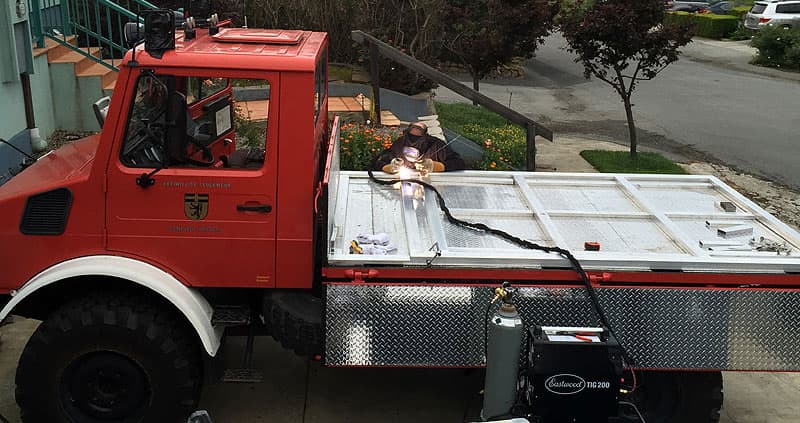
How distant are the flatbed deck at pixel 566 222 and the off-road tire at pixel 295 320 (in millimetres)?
359

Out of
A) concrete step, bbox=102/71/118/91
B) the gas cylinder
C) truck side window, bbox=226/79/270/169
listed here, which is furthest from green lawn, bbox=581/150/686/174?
the gas cylinder

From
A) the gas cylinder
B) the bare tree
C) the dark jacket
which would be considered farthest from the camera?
the bare tree

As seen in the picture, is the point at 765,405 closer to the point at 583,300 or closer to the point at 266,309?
the point at 583,300

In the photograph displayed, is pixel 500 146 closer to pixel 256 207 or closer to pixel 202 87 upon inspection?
pixel 202 87

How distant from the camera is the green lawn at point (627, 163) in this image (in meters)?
12.8

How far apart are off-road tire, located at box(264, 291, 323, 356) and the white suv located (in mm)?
32559

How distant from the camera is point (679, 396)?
5285 millimetres

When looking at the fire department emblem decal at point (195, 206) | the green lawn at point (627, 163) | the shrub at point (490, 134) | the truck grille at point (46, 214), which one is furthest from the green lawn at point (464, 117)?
the truck grille at point (46, 214)

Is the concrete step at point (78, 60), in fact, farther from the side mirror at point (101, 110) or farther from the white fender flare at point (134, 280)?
the white fender flare at point (134, 280)

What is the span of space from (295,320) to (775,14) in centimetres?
3419

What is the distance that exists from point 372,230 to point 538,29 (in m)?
11.3

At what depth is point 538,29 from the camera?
15.7 m

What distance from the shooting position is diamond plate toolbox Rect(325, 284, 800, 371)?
189 inches

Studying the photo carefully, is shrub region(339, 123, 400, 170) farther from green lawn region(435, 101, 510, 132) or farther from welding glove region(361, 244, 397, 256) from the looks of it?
welding glove region(361, 244, 397, 256)
